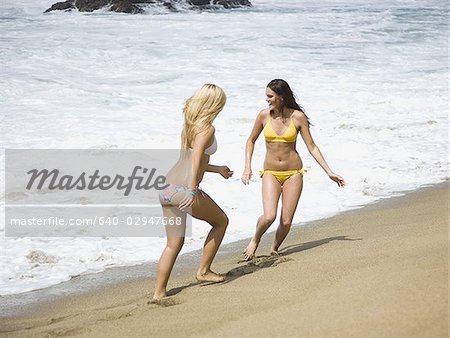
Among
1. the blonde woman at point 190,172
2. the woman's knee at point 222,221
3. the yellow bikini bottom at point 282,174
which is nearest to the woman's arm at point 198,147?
the blonde woman at point 190,172

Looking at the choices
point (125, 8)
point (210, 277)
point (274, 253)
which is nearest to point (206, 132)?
point (210, 277)

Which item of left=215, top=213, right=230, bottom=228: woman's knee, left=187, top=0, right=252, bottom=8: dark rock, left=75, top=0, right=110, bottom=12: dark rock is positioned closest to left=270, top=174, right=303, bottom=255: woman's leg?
left=215, top=213, right=230, bottom=228: woman's knee

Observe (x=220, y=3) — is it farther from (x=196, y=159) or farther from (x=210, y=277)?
(x=196, y=159)

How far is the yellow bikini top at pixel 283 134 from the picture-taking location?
662 cm

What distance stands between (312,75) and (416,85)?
3.15m

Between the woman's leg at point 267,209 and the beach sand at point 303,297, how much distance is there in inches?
4.8

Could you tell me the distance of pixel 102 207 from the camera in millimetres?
9148

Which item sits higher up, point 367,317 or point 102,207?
point 367,317

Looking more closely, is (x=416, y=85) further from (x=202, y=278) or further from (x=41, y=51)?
(x=202, y=278)

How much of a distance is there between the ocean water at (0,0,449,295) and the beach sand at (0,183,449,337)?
36.9 inches

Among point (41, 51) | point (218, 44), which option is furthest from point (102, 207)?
point (218, 44)

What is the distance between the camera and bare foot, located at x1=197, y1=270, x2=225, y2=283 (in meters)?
5.79

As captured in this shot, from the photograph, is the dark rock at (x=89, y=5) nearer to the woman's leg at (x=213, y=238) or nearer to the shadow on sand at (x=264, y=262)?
the shadow on sand at (x=264, y=262)

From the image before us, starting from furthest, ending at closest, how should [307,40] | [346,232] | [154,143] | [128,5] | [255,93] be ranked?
[128,5] → [307,40] → [255,93] → [154,143] → [346,232]
